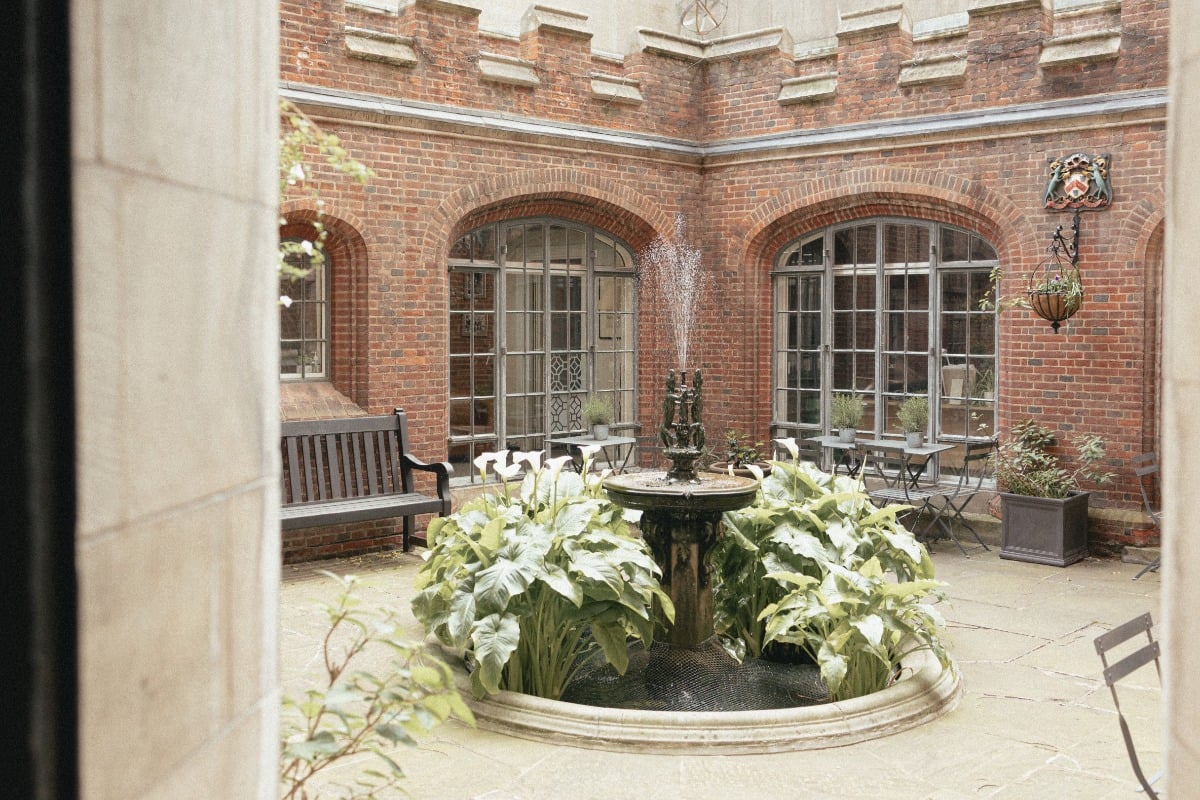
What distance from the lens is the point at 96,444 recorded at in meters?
1.31

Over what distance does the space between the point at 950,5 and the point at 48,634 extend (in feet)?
45.2

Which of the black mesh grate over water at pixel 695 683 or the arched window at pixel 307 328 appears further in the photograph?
the arched window at pixel 307 328

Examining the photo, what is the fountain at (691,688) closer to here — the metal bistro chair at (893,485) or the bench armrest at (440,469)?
the metal bistro chair at (893,485)

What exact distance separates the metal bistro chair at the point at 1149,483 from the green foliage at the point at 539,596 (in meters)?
4.50

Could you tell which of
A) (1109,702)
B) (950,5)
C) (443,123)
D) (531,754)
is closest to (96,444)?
(531,754)

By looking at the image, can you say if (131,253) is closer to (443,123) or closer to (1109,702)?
(1109,702)

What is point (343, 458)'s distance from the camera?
8.71 metres

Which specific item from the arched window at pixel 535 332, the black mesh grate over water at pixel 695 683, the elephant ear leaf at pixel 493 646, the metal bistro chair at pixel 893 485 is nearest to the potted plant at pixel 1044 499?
the metal bistro chair at pixel 893 485

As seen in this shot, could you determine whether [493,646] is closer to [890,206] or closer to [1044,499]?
[1044,499]

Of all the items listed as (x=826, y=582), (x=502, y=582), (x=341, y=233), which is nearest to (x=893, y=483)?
(x=826, y=582)

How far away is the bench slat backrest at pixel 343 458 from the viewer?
27.8 feet

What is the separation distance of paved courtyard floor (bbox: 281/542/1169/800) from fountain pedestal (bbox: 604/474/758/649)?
4.11 feet

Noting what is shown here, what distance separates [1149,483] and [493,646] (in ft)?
19.5

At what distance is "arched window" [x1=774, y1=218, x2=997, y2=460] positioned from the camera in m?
9.92
